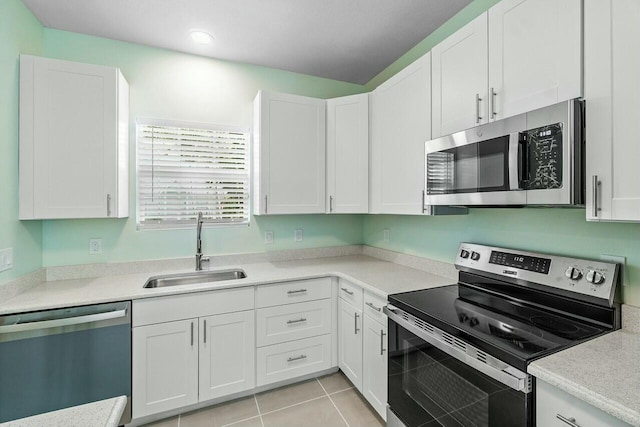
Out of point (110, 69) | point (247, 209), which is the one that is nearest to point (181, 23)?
point (110, 69)

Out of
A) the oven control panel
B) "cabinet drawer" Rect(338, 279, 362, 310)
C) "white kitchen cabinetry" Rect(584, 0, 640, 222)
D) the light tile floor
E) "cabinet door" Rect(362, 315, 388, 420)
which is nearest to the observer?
"white kitchen cabinetry" Rect(584, 0, 640, 222)

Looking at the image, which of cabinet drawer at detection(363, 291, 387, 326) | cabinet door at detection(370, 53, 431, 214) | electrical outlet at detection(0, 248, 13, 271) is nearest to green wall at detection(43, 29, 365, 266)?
electrical outlet at detection(0, 248, 13, 271)

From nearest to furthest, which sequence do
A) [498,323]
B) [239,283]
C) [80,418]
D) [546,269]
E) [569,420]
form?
[80,418]
[569,420]
[498,323]
[546,269]
[239,283]

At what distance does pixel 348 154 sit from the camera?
8.36 ft

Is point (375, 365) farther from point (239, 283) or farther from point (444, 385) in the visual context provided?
point (239, 283)

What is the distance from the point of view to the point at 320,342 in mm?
2283

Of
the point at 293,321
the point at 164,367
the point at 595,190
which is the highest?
the point at 595,190

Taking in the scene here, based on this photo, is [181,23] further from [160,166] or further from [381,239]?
[381,239]

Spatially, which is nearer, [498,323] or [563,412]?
[563,412]

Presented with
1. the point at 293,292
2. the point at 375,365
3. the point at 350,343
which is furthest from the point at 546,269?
the point at 293,292

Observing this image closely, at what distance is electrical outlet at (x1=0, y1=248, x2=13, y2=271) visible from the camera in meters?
1.63

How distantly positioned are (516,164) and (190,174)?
7.56 feet

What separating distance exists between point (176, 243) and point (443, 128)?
7.20 ft

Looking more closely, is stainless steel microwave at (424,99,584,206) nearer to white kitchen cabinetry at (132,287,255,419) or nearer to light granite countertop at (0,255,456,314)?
light granite countertop at (0,255,456,314)
